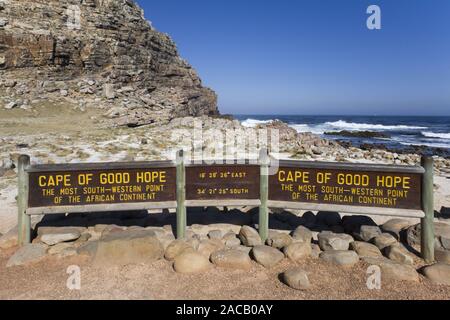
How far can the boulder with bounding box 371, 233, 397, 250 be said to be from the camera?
5621 mm

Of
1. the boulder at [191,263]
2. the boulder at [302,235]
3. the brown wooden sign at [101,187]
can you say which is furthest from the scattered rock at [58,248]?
the boulder at [302,235]

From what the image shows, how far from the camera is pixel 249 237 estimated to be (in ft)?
19.0

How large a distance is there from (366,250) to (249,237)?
6.42ft

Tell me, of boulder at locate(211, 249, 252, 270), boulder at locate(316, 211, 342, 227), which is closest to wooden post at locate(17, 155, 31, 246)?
boulder at locate(211, 249, 252, 270)

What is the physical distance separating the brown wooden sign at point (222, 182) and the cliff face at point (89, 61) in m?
24.7

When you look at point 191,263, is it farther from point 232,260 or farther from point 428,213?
point 428,213

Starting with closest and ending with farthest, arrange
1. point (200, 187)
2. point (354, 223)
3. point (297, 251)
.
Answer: point (297, 251)
point (200, 187)
point (354, 223)

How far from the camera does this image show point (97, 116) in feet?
104

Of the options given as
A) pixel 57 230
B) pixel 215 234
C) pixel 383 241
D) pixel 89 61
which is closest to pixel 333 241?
pixel 383 241

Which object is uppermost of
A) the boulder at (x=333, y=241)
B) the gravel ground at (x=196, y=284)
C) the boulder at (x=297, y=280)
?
the boulder at (x=333, y=241)

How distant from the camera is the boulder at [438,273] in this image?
15.2 ft

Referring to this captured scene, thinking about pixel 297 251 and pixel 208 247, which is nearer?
pixel 297 251

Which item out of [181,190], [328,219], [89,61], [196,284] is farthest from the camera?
[89,61]

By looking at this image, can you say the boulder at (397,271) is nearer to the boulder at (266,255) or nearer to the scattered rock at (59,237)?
the boulder at (266,255)
